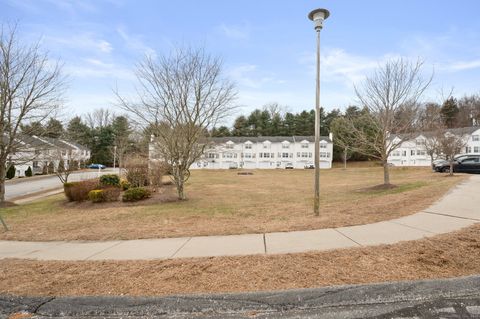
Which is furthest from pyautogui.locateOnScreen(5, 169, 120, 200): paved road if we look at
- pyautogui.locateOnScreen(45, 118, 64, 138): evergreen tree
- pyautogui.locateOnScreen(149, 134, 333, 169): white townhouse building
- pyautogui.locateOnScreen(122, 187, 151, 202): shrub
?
pyautogui.locateOnScreen(149, 134, 333, 169): white townhouse building

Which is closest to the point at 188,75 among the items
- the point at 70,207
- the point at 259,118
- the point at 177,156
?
the point at 177,156

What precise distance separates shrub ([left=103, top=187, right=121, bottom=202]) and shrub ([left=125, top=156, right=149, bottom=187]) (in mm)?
4288

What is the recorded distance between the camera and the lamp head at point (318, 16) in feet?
23.8

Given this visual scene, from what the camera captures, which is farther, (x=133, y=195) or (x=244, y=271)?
(x=133, y=195)

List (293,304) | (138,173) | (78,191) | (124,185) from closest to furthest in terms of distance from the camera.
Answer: (293,304), (78,191), (124,185), (138,173)

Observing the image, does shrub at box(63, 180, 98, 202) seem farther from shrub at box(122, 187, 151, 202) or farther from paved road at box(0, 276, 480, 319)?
paved road at box(0, 276, 480, 319)

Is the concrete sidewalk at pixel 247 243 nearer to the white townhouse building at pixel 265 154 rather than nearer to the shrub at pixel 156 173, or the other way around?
the shrub at pixel 156 173

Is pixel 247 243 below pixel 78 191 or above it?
above

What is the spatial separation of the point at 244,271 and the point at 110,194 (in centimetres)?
1222

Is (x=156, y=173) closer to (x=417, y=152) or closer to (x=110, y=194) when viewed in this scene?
(x=110, y=194)

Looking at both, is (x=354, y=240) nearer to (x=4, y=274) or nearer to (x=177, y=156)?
(x=4, y=274)

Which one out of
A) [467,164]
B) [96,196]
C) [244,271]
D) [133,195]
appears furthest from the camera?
[467,164]

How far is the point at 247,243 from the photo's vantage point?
5152 millimetres

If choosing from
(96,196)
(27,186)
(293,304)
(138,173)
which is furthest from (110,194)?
(27,186)
